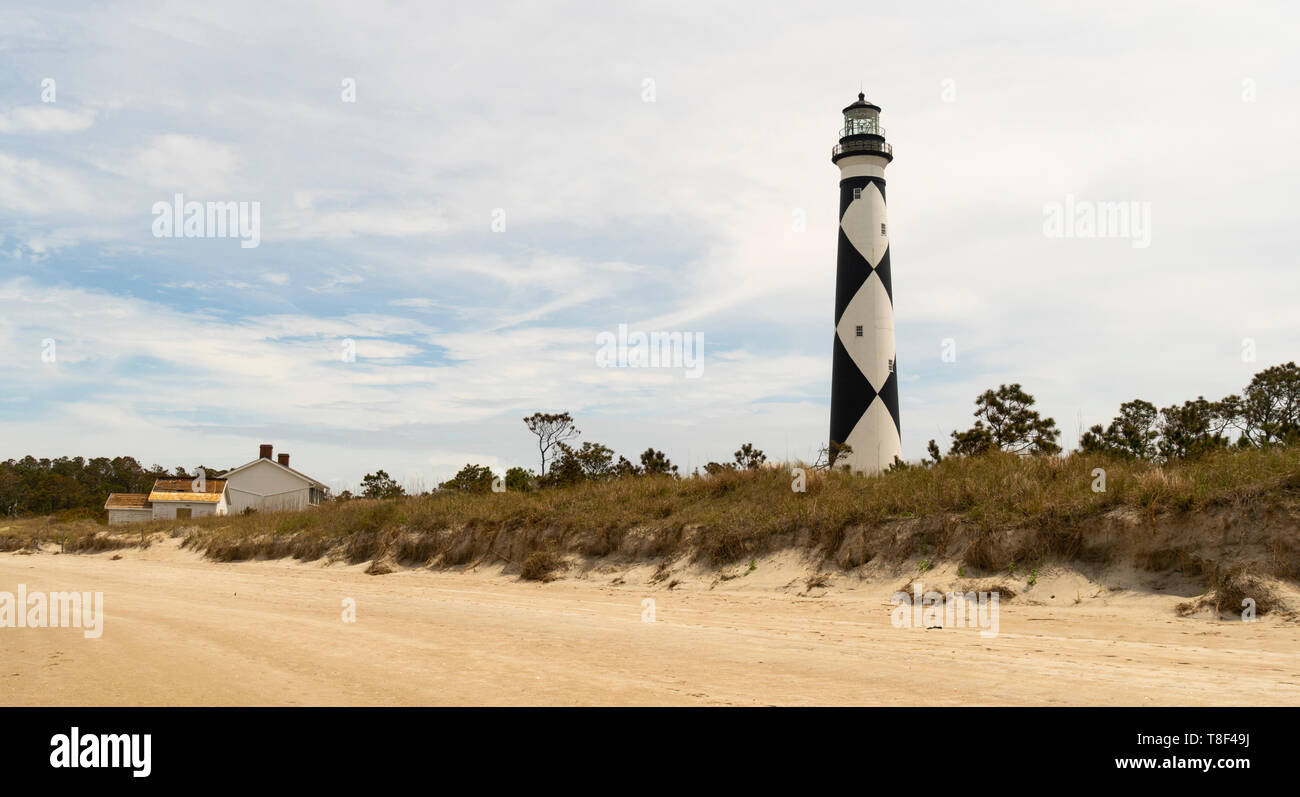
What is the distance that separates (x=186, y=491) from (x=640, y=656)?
203 feet

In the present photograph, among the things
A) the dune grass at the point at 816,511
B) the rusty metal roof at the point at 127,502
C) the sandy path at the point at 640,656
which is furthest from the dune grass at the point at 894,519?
the rusty metal roof at the point at 127,502

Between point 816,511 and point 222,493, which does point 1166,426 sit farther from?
point 222,493

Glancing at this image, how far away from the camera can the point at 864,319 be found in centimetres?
2817

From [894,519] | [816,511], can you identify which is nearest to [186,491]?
[816,511]

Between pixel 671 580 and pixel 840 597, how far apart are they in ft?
10.8

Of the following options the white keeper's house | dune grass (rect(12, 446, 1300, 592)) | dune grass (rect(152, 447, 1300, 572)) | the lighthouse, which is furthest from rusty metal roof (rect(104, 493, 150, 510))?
the lighthouse

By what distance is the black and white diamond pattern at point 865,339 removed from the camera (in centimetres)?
2753

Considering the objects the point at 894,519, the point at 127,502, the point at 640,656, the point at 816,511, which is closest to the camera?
the point at 640,656

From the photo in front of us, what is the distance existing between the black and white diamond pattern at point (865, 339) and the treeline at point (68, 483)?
153 feet

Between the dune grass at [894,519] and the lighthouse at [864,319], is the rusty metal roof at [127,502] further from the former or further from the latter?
the lighthouse at [864,319]

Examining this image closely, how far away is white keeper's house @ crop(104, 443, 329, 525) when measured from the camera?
2306 inches

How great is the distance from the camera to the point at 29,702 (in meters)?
5.69

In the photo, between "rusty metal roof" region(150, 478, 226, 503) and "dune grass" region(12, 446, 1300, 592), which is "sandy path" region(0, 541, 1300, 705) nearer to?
"dune grass" region(12, 446, 1300, 592)
